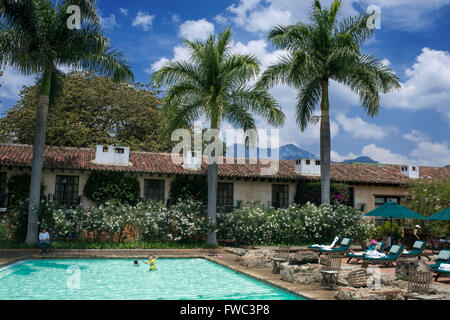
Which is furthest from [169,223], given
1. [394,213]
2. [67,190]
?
[394,213]

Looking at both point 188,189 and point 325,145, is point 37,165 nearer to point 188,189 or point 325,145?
point 188,189

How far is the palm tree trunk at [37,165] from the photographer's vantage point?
656 inches

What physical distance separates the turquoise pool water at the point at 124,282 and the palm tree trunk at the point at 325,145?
8.31 metres

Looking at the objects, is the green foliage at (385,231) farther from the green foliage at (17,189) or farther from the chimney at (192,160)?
the green foliage at (17,189)

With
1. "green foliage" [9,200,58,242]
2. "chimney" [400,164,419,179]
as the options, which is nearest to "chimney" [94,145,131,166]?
"green foliage" [9,200,58,242]

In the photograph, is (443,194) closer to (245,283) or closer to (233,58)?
(233,58)

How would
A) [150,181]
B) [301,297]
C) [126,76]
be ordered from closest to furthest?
[301,297], [126,76], [150,181]

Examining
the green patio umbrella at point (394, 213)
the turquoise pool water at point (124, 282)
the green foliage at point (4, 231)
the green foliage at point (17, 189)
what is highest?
the green foliage at point (17, 189)

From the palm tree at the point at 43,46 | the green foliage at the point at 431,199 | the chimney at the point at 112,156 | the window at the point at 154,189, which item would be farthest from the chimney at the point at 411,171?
the palm tree at the point at 43,46

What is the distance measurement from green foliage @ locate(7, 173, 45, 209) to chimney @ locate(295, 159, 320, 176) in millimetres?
15314
